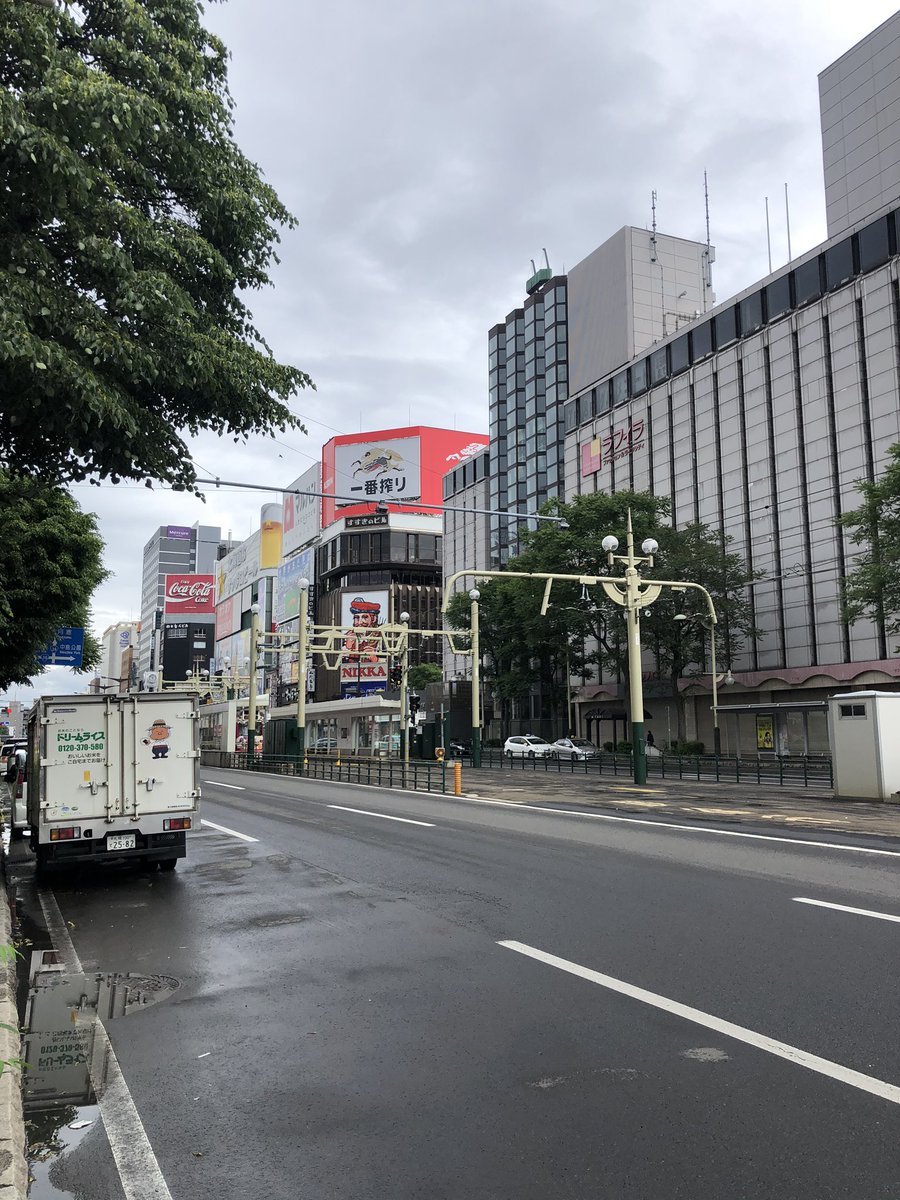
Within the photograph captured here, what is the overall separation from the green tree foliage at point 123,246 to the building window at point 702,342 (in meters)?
56.9

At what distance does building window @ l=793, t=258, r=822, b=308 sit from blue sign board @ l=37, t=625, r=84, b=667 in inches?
1843

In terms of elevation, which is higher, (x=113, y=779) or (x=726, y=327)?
(x=726, y=327)

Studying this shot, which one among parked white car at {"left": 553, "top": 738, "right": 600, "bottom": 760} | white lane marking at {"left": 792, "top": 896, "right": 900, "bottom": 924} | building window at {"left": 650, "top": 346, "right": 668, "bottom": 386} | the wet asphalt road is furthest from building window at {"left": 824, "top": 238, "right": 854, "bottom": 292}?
white lane marking at {"left": 792, "top": 896, "right": 900, "bottom": 924}

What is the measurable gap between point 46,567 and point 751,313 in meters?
50.8

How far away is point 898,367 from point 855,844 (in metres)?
43.7

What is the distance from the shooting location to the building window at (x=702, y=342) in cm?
6444

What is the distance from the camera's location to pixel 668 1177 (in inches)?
152

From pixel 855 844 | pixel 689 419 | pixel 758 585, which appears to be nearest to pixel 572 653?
pixel 758 585

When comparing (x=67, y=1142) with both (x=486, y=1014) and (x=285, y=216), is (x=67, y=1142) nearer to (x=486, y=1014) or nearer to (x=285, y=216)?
(x=486, y=1014)

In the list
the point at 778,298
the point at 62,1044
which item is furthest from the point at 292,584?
the point at 62,1044

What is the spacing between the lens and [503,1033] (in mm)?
5742

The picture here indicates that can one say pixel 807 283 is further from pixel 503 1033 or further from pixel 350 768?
pixel 503 1033

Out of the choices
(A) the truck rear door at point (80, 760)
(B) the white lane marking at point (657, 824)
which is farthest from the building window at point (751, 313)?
(A) the truck rear door at point (80, 760)

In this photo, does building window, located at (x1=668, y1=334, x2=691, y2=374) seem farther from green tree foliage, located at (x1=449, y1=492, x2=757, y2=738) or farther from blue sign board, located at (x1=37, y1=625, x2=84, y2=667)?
blue sign board, located at (x1=37, y1=625, x2=84, y2=667)
